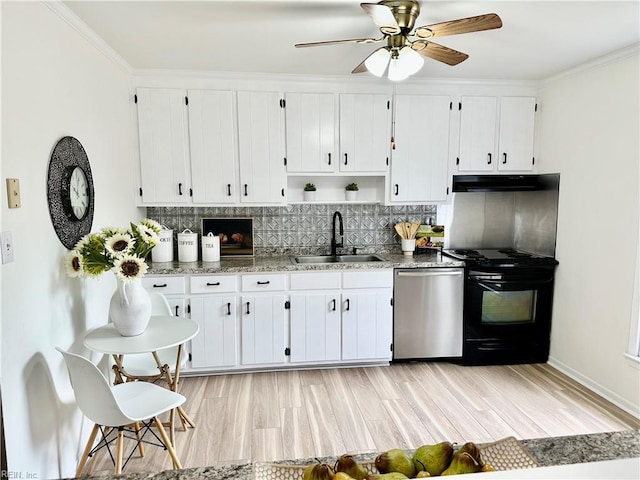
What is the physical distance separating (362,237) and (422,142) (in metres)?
1.04

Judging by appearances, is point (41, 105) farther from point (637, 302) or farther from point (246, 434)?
point (637, 302)

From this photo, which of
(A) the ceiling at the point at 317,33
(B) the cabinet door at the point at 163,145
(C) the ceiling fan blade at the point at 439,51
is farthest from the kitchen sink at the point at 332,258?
(C) the ceiling fan blade at the point at 439,51

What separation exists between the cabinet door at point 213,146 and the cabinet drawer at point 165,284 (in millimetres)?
711

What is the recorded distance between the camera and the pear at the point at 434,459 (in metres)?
0.75

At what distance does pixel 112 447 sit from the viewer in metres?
2.49

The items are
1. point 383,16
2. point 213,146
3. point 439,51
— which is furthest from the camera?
point 213,146

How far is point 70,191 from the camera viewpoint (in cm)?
223

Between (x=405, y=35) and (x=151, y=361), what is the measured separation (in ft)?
7.90

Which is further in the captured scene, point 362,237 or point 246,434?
point 362,237

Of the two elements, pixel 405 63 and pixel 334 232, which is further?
pixel 334 232

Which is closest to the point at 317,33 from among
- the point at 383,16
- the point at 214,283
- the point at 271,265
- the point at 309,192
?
the point at 383,16

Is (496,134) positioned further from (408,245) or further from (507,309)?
(507,309)

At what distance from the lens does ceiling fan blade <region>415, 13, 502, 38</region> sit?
1.81 meters

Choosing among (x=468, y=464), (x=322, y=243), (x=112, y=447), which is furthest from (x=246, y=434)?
(x=468, y=464)
